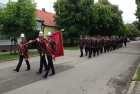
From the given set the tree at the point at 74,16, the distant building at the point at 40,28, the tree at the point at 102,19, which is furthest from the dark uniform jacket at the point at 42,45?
the tree at the point at 102,19

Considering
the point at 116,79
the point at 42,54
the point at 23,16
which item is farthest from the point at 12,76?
the point at 23,16

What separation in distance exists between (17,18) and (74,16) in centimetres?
1586

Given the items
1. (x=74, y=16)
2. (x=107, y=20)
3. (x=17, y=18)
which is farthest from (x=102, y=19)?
(x=17, y=18)

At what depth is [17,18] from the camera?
19.0 meters

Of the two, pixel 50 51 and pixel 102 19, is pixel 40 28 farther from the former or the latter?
pixel 50 51

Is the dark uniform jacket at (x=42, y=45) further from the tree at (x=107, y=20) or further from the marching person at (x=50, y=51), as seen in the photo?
the tree at (x=107, y=20)

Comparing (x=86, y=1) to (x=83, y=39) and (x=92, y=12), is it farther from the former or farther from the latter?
(x=83, y=39)

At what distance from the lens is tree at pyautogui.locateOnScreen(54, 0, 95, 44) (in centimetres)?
3353

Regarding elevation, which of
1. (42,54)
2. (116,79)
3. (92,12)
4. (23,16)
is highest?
(92,12)

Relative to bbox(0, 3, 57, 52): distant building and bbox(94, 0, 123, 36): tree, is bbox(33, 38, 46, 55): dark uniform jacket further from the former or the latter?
bbox(94, 0, 123, 36): tree

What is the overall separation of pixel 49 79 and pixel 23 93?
7.24 feet

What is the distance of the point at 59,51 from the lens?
10766 mm

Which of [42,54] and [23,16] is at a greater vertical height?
[23,16]

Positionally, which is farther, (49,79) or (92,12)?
(92,12)
